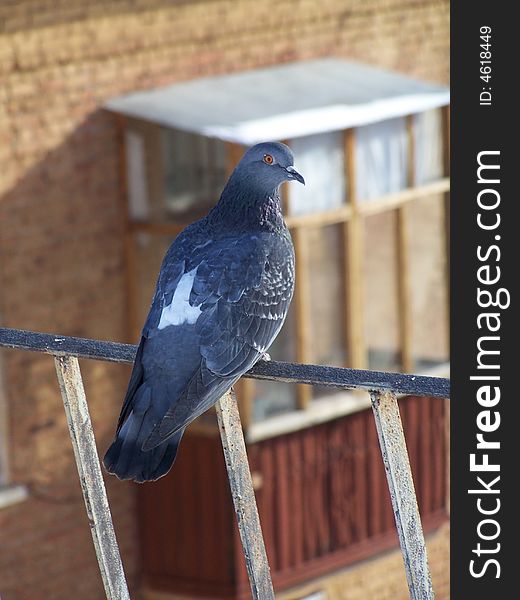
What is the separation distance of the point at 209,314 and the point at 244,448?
1.11 metres

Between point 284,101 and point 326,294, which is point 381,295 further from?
point 284,101

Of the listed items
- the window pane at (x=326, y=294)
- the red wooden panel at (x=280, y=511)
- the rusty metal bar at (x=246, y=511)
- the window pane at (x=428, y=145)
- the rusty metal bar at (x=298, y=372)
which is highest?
the window pane at (x=428, y=145)

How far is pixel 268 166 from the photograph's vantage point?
4871 millimetres

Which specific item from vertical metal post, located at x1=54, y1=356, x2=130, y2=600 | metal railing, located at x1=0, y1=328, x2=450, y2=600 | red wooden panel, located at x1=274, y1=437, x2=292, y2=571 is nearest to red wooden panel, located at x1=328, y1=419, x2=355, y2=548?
red wooden panel, located at x1=274, y1=437, x2=292, y2=571

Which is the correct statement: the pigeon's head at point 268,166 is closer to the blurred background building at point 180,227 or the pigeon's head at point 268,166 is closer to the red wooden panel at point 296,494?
the blurred background building at point 180,227

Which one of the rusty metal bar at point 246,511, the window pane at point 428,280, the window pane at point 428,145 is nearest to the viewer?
the rusty metal bar at point 246,511

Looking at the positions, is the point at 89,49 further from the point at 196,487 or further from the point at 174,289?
the point at 174,289

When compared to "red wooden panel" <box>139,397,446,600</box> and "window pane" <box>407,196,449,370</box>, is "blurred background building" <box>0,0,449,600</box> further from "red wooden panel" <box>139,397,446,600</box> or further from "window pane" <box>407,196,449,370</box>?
"window pane" <box>407,196,449,370</box>

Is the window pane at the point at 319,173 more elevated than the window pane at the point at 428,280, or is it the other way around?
the window pane at the point at 319,173

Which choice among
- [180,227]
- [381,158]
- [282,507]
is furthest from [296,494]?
[381,158]

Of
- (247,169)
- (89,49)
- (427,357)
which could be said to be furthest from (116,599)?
(427,357)

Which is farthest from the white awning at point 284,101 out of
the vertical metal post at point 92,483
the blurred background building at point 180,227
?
the vertical metal post at point 92,483

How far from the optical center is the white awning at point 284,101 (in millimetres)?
9047

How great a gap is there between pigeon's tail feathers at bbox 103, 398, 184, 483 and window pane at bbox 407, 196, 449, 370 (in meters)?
7.40
